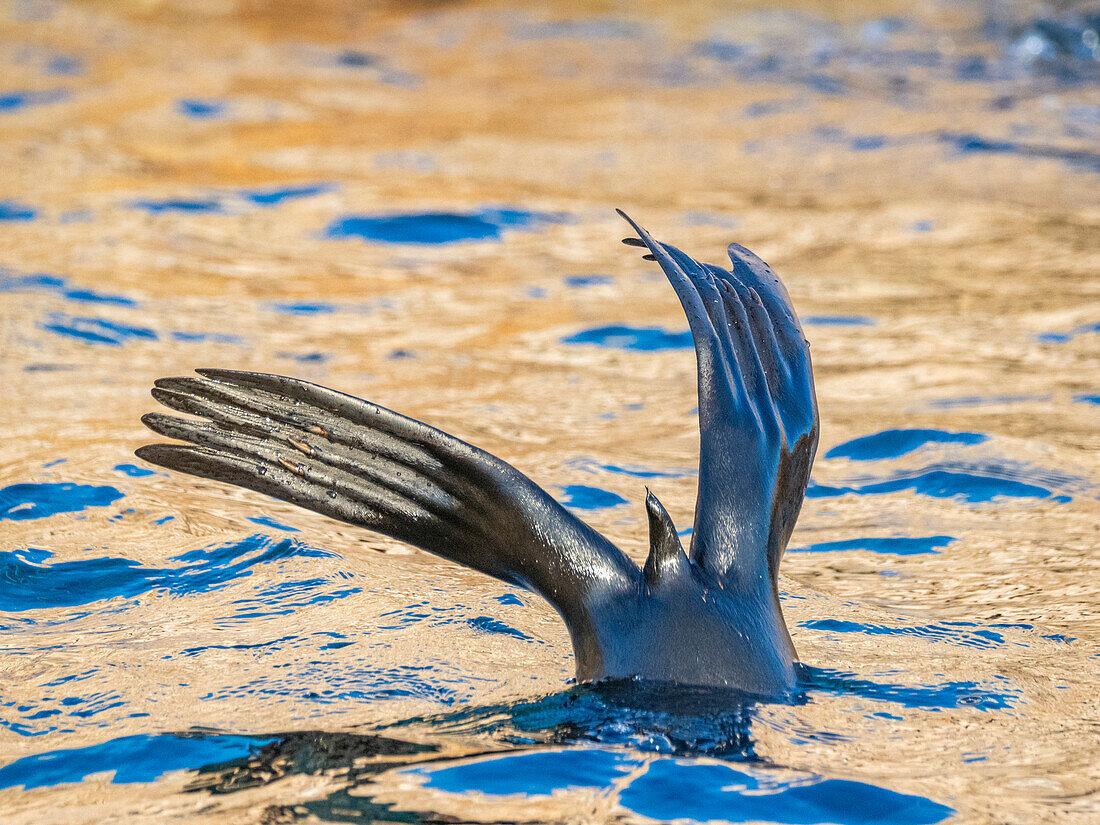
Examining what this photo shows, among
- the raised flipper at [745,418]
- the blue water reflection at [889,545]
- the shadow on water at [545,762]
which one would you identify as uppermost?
the raised flipper at [745,418]

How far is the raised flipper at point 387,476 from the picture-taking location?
2.16 metres

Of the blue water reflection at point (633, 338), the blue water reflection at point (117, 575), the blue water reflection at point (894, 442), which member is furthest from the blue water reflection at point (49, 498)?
the blue water reflection at point (633, 338)

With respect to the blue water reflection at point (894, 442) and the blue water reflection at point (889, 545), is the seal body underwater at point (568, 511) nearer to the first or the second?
the blue water reflection at point (889, 545)

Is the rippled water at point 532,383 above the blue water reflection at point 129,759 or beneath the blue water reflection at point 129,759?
above

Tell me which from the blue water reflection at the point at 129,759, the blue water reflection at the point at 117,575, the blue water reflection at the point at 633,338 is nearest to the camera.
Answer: the blue water reflection at the point at 129,759

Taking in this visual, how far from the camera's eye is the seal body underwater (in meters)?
2.14

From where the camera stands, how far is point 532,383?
4949mm

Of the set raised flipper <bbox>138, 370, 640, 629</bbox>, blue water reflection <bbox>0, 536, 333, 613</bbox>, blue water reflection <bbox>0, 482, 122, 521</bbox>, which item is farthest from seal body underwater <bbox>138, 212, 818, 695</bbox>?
blue water reflection <bbox>0, 482, 122, 521</bbox>

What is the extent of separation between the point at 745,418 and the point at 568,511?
0.36 metres

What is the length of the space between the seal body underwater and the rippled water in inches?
4.2

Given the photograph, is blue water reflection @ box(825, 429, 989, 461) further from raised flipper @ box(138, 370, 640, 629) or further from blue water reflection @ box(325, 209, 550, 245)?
blue water reflection @ box(325, 209, 550, 245)

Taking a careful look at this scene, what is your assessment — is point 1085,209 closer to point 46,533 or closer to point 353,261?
point 353,261

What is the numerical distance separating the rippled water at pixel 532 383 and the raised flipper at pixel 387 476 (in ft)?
0.80

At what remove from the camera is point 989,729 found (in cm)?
218
